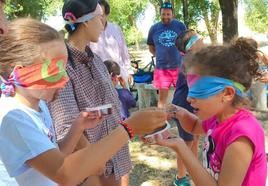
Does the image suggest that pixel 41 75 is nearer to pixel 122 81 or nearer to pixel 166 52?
pixel 122 81

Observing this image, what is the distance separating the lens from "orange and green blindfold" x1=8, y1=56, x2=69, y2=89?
5.23 feet

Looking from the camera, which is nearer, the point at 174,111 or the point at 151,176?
the point at 174,111

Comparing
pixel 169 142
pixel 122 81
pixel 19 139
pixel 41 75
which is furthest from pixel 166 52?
pixel 19 139

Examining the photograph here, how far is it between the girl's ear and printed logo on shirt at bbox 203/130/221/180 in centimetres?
21

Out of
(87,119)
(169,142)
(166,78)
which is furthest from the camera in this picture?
(166,78)

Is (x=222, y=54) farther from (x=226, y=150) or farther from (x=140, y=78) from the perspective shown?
(x=140, y=78)

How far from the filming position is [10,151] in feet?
4.97

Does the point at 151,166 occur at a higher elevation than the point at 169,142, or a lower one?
lower

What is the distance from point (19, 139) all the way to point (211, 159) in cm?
97

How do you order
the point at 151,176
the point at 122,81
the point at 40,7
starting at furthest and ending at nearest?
the point at 40,7 < the point at 122,81 < the point at 151,176

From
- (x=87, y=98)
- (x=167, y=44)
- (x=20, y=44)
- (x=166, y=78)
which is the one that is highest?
(x=20, y=44)

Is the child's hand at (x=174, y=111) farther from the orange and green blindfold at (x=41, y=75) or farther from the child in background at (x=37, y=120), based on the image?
the orange and green blindfold at (x=41, y=75)

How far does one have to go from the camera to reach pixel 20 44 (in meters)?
1.60

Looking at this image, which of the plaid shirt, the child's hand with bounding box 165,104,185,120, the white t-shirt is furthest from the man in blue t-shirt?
the white t-shirt
